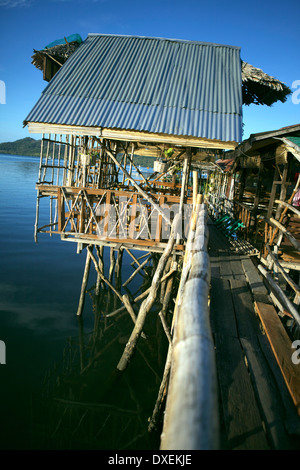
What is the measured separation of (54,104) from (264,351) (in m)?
7.80

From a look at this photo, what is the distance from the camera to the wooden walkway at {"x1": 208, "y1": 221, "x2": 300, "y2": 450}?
2.43 meters

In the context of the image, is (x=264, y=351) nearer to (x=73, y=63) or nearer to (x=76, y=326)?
(x=76, y=326)

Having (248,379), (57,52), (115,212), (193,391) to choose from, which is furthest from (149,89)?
(193,391)

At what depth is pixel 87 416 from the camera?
5469 mm

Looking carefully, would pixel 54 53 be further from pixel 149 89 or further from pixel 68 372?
pixel 68 372

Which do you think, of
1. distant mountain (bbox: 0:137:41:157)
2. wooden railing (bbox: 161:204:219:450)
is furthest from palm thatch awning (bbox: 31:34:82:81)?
distant mountain (bbox: 0:137:41:157)

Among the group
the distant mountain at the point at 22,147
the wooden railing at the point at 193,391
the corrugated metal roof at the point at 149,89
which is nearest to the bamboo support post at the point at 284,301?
the wooden railing at the point at 193,391

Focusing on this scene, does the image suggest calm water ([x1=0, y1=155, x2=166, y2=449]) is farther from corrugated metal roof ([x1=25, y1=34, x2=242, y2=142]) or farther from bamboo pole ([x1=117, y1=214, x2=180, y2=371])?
corrugated metal roof ([x1=25, y1=34, x2=242, y2=142])

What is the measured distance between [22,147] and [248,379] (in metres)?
192

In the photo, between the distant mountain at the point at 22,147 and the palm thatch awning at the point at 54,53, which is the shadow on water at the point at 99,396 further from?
the distant mountain at the point at 22,147

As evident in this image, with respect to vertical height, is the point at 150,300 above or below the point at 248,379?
above

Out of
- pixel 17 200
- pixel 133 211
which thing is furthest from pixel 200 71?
pixel 17 200

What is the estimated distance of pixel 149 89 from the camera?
771cm

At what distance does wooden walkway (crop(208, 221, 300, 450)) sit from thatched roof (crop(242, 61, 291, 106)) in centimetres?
722
